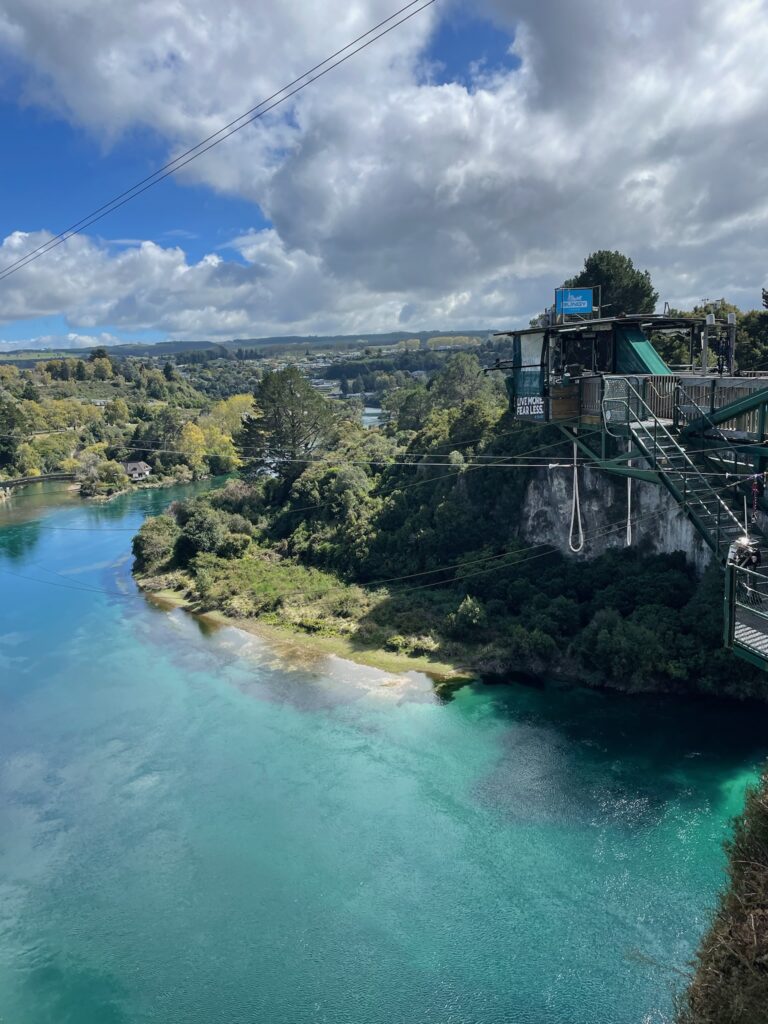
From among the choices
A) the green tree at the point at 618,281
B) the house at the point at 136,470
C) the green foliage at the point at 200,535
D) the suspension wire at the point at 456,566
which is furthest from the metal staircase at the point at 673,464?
the house at the point at 136,470

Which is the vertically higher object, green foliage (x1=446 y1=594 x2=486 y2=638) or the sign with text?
the sign with text

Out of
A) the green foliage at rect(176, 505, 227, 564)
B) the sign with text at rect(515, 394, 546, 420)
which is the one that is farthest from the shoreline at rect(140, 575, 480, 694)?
the sign with text at rect(515, 394, 546, 420)

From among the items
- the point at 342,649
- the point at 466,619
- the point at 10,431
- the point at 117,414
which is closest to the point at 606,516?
the point at 466,619

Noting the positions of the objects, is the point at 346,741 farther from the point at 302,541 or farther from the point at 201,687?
the point at 302,541

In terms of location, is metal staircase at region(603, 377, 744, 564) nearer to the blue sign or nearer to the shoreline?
the blue sign

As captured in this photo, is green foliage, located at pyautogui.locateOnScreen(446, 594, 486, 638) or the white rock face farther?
green foliage, located at pyautogui.locateOnScreen(446, 594, 486, 638)
